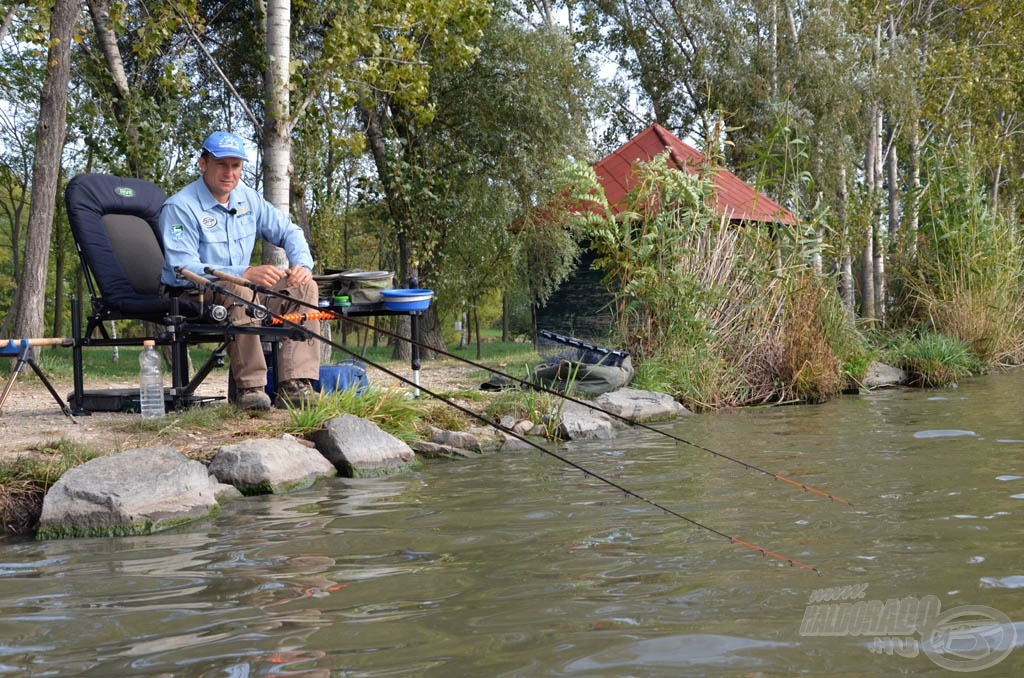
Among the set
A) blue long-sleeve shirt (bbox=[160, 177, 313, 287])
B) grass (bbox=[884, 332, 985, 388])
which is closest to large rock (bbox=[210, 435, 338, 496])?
blue long-sleeve shirt (bbox=[160, 177, 313, 287])

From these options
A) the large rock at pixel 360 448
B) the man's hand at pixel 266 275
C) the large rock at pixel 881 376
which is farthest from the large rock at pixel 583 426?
the large rock at pixel 881 376

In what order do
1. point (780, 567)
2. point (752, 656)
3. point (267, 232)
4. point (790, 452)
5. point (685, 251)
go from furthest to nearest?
point (685, 251) → point (267, 232) → point (790, 452) → point (780, 567) → point (752, 656)

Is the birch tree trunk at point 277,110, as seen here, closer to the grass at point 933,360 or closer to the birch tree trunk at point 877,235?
the grass at point 933,360

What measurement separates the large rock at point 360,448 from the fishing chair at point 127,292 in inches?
31.5

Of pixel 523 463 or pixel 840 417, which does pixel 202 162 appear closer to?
pixel 523 463

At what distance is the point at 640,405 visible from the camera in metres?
9.03

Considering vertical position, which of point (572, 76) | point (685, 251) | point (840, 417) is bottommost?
point (840, 417)

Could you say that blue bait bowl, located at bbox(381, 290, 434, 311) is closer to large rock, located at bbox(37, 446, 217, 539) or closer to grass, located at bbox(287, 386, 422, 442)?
grass, located at bbox(287, 386, 422, 442)

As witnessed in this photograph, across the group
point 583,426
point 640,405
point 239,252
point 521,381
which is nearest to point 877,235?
point 640,405

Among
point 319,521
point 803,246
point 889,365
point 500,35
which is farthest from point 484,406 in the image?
point 500,35

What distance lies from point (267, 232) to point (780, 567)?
5.00m

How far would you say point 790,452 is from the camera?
6.70 m

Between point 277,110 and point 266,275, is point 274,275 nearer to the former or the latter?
point 266,275

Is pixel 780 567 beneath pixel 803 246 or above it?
beneath
